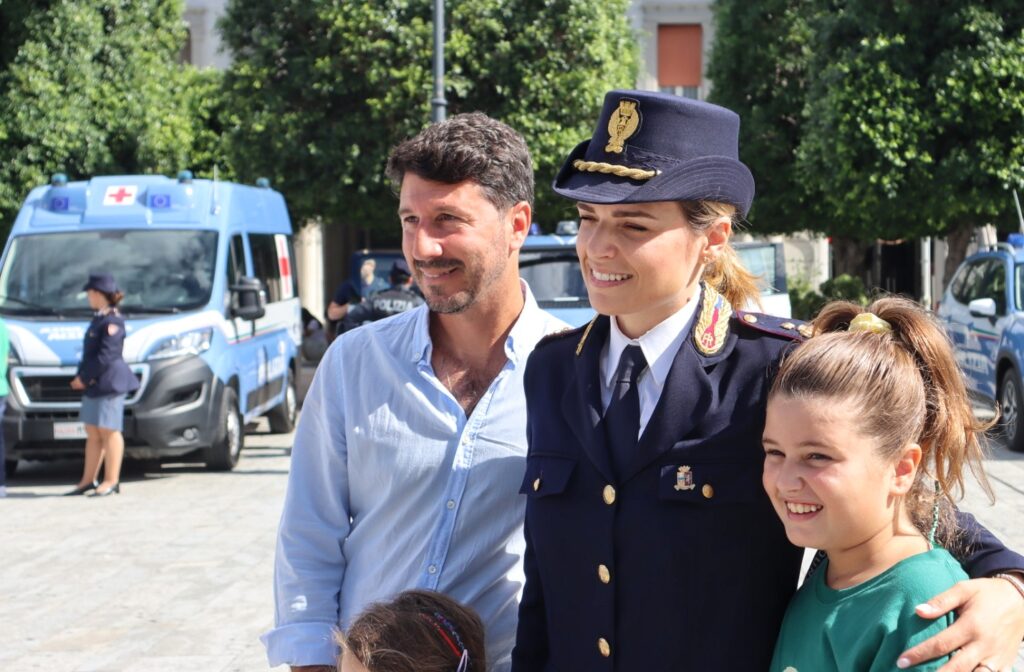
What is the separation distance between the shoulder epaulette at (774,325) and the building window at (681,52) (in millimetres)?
32881

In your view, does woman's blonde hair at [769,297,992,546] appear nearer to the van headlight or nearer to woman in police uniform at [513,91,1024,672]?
woman in police uniform at [513,91,1024,672]

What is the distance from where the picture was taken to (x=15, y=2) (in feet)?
74.4

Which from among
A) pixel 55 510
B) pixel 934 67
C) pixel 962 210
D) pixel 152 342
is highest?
pixel 934 67

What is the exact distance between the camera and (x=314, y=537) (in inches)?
114

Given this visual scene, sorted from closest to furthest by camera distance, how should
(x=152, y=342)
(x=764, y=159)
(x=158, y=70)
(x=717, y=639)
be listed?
1. (x=717, y=639)
2. (x=152, y=342)
3. (x=158, y=70)
4. (x=764, y=159)

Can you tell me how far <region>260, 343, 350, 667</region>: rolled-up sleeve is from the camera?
9.32 ft

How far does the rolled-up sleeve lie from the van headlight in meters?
9.35

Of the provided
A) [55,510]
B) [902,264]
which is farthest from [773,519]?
[902,264]

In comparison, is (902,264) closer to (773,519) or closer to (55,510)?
(55,510)

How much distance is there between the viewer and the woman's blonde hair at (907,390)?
226 centimetres

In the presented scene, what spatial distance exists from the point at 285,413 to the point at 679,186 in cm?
1363

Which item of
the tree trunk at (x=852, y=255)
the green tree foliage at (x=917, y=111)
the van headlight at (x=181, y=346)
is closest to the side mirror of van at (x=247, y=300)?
the van headlight at (x=181, y=346)

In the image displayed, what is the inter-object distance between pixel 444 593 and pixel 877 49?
1955cm

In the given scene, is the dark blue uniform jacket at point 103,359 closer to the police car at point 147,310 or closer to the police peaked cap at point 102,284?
the police peaked cap at point 102,284
